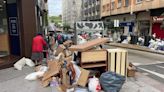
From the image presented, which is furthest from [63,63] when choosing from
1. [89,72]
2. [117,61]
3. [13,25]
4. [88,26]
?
[88,26]

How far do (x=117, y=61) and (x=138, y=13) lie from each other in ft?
88.3

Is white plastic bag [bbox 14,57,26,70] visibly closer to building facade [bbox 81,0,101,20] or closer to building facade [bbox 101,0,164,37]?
building facade [bbox 101,0,164,37]

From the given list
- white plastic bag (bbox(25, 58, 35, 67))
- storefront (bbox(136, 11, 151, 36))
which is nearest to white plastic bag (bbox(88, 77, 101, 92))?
white plastic bag (bbox(25, 58, 35, 67))

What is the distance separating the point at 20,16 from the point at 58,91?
5.46 m

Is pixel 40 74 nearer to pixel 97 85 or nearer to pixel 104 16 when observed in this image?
pixel 97 85

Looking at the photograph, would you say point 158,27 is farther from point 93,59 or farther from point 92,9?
point 92,9

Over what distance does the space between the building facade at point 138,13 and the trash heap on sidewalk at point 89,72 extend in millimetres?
20172

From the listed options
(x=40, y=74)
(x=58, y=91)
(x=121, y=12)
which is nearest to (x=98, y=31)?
(x=40, y=74)

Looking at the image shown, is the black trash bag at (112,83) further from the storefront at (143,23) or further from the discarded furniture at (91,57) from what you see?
the storefront at (143,23)

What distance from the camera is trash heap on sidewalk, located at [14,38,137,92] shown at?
264 inches

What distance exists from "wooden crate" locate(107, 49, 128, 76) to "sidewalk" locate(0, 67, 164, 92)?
0.52 metres

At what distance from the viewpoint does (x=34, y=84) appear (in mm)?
7816

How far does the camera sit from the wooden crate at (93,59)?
302 inches

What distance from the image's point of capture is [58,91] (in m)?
7.00
